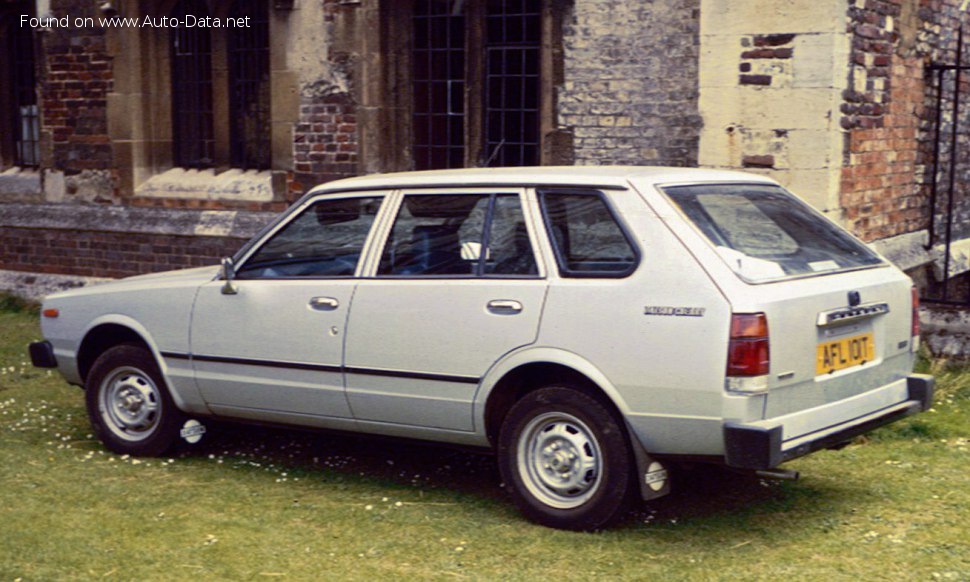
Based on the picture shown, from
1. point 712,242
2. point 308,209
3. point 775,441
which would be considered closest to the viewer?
point 775,441

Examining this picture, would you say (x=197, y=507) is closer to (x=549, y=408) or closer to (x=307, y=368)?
(x=307, y=368)

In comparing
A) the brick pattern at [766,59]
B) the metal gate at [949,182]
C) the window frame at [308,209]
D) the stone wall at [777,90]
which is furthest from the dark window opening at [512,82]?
the window frame at [308,209]

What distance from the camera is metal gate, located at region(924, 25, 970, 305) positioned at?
1139 centimetres

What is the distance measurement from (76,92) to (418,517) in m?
9.09

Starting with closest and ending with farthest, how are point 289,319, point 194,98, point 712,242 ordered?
point 712,242
point 289,319
point 194,98

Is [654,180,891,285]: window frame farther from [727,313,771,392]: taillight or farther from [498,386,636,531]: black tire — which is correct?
[498,386,636,531]: black tire

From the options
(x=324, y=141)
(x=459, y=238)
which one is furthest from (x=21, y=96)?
(x=459, y=238)

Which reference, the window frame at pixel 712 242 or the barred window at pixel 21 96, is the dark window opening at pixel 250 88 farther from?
the window frame at pixel 712 242

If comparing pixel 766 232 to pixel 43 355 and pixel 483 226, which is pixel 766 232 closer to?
pixel 483 226

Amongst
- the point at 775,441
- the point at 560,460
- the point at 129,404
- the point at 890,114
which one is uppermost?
the point at 890,114

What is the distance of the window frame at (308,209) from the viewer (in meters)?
6.13

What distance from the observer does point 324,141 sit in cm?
1166

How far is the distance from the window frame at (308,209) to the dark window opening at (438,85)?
16.7 ft

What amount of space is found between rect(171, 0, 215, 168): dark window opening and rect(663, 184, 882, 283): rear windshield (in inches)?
324
